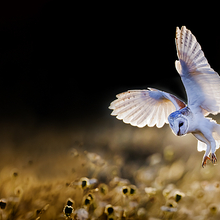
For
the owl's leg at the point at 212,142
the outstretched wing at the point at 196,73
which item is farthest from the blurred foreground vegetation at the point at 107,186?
the outstretched wing at the point at 196,73

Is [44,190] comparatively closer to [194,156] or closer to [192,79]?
[192,79]

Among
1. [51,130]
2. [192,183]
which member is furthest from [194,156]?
[51,130]

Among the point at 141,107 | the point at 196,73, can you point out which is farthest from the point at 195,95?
the point at 141,107

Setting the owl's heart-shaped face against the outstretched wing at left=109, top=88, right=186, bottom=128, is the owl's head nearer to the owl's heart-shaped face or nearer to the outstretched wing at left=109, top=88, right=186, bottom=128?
the owl's heart-shaped face

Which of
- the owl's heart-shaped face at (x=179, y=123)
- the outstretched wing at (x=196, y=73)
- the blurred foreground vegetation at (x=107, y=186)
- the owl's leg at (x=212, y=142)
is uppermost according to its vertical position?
the outstretched wing at (x=196, y=73)

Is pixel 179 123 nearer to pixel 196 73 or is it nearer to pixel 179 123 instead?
pixel 179 123

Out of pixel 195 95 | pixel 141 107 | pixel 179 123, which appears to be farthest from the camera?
pixel 141 107

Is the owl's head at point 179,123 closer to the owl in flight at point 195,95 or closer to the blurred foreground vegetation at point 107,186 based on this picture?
the owl in flight at point 195,95
